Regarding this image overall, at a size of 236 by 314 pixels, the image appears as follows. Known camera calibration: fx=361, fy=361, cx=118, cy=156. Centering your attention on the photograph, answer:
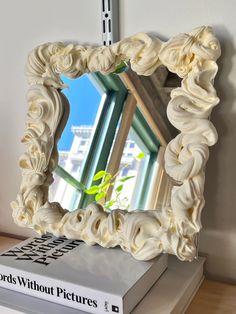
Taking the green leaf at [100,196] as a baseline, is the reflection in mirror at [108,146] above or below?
above

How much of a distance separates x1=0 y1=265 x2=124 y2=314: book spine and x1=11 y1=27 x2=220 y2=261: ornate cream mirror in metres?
0.13

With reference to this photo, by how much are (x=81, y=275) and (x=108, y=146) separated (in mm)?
296

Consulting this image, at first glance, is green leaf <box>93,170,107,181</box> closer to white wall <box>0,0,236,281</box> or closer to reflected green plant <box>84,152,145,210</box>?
reflected green plant <box>84,152,145,210</box>

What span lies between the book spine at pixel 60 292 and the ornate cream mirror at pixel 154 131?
130 mm

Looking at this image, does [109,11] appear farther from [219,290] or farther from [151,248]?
[219,290]

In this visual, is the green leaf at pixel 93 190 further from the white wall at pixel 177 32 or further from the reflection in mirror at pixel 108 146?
the white wall at pixel 177 32

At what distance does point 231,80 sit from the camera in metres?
0.73

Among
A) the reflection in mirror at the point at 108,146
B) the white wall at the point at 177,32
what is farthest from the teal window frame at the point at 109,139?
the white wall at the point at 177,32

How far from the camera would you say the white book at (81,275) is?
24.3 inches

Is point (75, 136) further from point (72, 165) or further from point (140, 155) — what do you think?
point (140, 155)

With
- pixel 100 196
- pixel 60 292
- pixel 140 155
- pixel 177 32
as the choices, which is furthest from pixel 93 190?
pixel 177 32

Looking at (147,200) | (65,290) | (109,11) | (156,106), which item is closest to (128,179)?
(147,200)

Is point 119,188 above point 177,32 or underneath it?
underneath

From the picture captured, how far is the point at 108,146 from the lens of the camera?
828 millimetres
